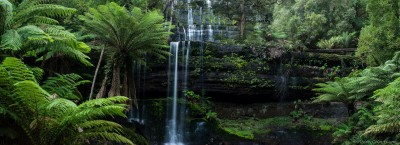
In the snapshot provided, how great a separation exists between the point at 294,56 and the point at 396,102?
6000 millimetres

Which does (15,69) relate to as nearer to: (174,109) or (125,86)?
(125,86)

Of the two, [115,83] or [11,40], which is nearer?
[11,40]

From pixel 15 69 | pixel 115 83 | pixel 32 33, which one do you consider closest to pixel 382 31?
pixel 115 83

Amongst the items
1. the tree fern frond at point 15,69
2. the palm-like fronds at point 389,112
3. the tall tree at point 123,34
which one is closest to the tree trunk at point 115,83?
the tall tree at point 123,34

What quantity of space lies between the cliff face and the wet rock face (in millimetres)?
233

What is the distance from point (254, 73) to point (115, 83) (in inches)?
229

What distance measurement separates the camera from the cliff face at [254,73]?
A: 473 inches

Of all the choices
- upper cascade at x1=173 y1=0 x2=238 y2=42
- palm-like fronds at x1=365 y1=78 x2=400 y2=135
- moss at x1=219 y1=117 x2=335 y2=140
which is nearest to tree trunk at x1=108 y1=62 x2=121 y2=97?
moss at x1=219 y1=117 x2=335 y2=140

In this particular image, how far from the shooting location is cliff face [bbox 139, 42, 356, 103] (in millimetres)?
12016

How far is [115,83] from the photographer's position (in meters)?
8.01

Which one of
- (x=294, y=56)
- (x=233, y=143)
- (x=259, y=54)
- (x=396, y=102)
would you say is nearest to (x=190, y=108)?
(x=233, y=143)

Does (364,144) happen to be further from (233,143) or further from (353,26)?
(353,26)

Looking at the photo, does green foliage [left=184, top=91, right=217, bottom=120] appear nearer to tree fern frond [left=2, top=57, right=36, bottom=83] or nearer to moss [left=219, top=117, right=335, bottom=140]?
moss [left=219, top=117, right=335, bottom=140]

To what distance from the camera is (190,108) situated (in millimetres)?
11016
